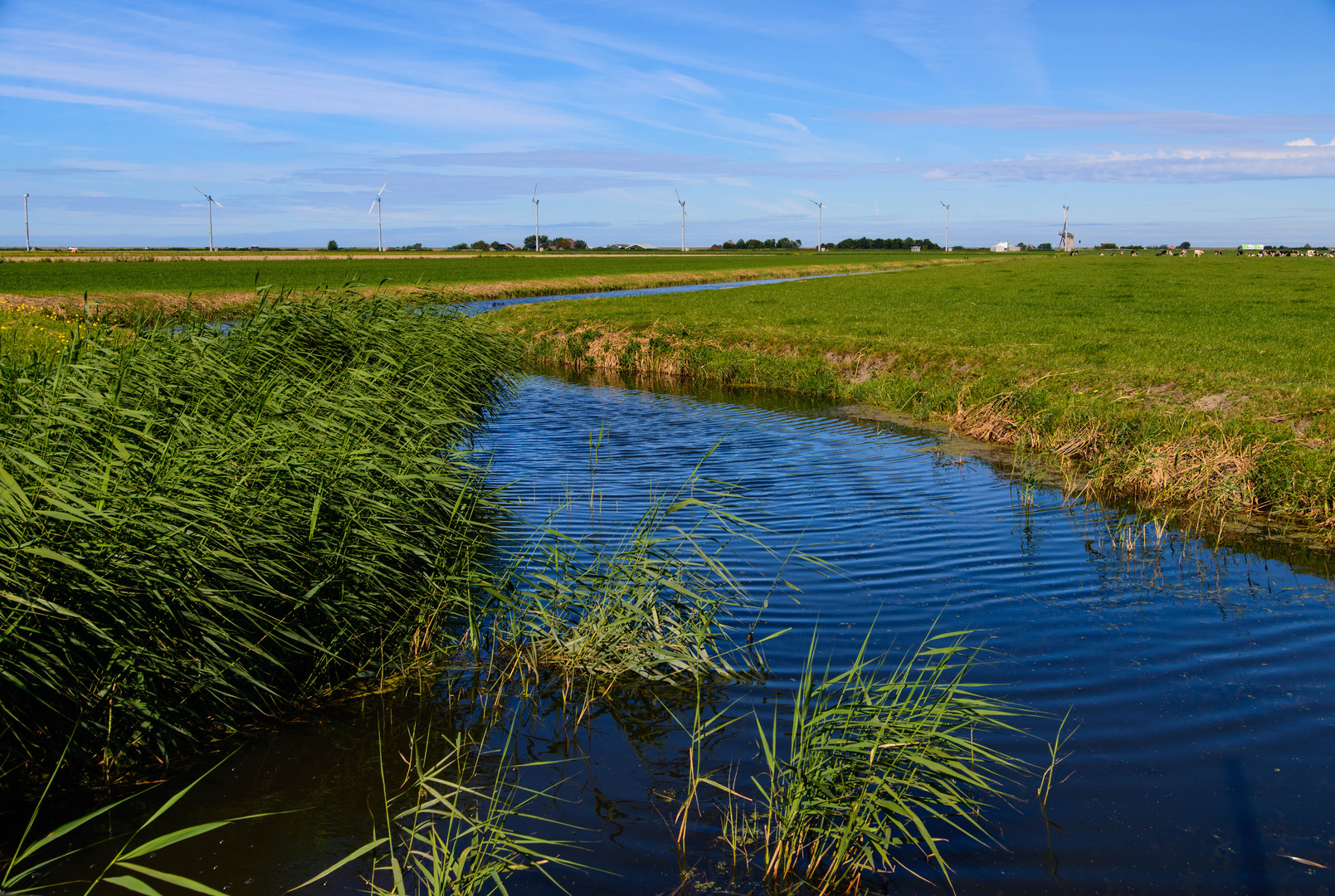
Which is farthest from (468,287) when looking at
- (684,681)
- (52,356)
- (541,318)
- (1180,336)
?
(684,681)

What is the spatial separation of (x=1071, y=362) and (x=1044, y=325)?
379 inches

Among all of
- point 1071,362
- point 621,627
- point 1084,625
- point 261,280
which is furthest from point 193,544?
point 261,280

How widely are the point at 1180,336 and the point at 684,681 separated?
24083mm

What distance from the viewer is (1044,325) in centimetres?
2958

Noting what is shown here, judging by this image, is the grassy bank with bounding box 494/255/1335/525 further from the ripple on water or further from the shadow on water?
the shadow on water

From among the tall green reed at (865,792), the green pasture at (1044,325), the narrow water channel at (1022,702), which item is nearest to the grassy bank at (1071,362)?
the green pasture at (1044,325)

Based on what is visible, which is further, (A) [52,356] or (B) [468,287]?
(B) [468,287]

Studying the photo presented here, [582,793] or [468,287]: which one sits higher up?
[468,287]

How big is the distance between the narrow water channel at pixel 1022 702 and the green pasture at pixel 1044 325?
827 cm

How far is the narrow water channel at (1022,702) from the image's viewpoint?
500cm

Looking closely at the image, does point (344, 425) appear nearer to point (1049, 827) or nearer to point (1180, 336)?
point (1049, 827)

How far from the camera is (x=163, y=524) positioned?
221 inches

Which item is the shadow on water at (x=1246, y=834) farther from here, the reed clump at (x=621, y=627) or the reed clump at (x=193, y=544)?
the reed clump at (x=193, y=544)

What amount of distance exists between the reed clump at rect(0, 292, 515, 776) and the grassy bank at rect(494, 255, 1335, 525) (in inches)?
419
